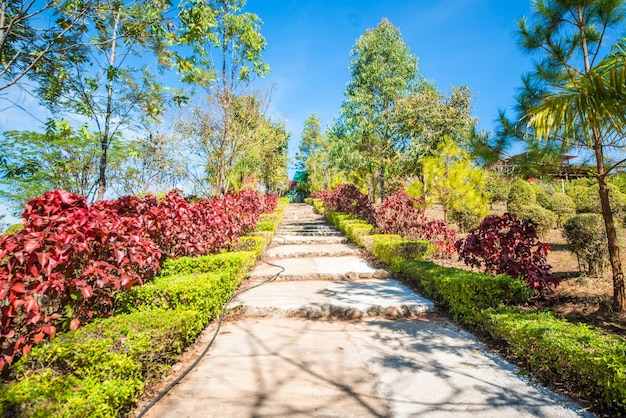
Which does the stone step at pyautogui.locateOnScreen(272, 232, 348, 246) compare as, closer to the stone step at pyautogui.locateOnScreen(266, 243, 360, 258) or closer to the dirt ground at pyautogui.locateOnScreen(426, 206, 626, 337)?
the stone step at pyautogui.locateOnScreen(266, 243, 360, 258)

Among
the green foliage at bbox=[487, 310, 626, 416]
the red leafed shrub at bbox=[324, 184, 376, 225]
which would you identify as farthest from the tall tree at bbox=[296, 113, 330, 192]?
the green foliage at bbox=[487, 310, 626, 416]

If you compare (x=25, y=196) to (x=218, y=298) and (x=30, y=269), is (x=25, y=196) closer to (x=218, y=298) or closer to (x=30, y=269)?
(x=218, y=298)

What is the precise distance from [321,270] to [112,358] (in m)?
4.64

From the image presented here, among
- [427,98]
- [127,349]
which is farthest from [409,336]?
[427,98]

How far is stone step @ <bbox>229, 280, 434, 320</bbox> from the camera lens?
4270mm

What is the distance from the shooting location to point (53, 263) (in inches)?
87.7

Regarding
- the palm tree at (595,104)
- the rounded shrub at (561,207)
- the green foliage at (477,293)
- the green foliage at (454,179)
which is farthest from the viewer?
the rounded shrub at (561,207)

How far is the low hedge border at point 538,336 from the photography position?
2102 mm

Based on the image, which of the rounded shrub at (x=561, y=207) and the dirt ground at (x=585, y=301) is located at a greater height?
the rounded shrub at (x=561, y=207)

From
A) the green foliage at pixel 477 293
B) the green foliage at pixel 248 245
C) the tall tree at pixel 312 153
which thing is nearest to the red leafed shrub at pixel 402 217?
the green foliage at pixel 248 245

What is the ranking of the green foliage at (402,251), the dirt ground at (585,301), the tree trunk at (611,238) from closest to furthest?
the dirt ground at (585,301)
the tree trunk at (611,238)
the green foliage at (402,251)

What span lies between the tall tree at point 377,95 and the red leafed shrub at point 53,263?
9.55 m

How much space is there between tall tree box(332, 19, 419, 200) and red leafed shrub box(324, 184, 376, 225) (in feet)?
2.62

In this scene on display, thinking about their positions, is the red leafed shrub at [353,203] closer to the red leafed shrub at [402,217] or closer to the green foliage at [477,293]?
the red leafed shrub at [402,217]
